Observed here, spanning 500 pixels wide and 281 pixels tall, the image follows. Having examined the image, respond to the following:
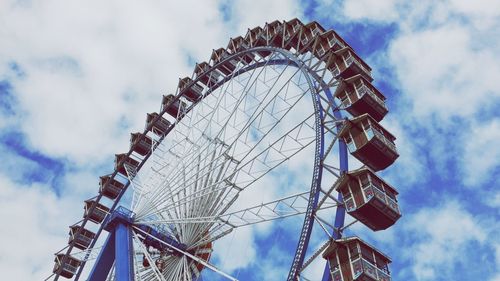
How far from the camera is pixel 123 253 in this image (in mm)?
16734

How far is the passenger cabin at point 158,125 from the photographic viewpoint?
25.6m

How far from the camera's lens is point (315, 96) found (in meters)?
17.2

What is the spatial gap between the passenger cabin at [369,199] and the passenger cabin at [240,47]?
928cm

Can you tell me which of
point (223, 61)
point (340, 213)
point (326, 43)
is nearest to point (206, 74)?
point (223, 61)

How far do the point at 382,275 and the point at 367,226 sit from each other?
162cm

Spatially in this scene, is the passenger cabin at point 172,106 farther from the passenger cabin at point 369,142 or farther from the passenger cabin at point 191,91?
the passenger cabin at point 369,142

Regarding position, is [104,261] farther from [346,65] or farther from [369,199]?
[346,65]

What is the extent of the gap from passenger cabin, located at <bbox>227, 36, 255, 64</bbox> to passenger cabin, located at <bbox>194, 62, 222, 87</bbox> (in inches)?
51.8

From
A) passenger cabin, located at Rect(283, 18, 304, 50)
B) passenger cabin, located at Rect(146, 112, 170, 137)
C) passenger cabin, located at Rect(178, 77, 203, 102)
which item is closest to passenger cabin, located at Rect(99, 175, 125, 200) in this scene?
passenger cabin, located at Rect(146, 112, 170, 137)

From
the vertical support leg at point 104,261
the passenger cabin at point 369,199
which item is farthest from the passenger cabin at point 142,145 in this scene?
the passenger cabin at point 369,199

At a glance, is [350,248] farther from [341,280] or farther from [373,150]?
[373,150]

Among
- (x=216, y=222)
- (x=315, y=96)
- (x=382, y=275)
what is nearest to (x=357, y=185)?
(x=382, y=275)

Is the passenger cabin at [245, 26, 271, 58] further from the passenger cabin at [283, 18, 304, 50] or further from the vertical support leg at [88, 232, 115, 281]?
the vertical support leg at [88, 232, 115, 281]

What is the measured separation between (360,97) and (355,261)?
17.8 ft
